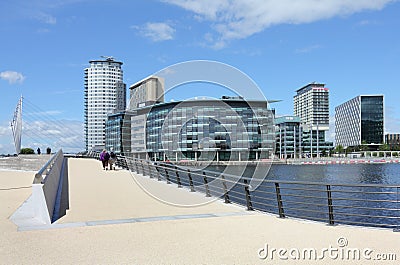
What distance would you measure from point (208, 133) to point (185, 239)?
227 feet

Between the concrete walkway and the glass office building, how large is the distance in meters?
48.8

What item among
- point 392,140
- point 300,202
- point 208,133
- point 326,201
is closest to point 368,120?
point 392,140

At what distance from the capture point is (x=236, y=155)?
91562 millimetres

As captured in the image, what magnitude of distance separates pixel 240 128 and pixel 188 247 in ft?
256

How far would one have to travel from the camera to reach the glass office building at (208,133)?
66.8 m

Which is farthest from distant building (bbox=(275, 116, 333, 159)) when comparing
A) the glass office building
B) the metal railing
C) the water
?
the metal railing

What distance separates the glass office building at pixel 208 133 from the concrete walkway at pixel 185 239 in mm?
48769

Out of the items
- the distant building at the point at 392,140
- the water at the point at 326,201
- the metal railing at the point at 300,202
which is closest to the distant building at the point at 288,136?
the distant building at the point at 392,140

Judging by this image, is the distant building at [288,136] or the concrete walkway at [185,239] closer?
the concrete walkway at [185,239]

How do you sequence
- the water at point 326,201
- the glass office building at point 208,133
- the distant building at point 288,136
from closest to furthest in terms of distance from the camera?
the water at point 326,201, the glass office building at point 208,133, the distant building at point 288,136

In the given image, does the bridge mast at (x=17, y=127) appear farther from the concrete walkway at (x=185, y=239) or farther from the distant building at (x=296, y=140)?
the distant building at (x=296, y=140)

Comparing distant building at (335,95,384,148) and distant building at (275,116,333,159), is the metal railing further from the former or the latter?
distant building at (335,95,384,148)

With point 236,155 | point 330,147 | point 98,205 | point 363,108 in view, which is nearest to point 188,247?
point 98,205

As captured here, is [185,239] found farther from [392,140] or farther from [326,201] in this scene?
[392,140]
